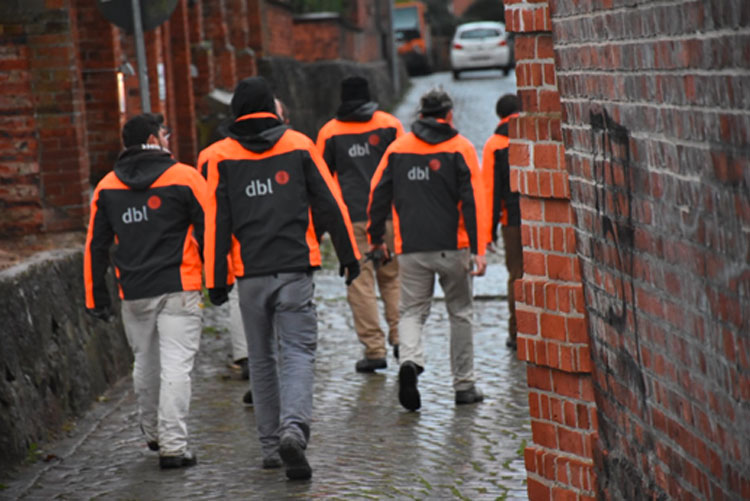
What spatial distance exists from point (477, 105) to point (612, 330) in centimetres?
2853

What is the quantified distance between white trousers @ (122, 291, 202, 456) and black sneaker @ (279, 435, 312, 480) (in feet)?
2.36

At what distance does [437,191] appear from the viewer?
8508 mm

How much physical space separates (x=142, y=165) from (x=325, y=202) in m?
1.09

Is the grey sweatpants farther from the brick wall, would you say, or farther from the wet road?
the brick wall

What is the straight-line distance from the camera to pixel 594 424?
4.57m

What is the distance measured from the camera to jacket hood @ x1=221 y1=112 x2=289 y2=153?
22.8 ft

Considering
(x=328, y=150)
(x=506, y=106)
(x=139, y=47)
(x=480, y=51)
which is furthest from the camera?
(x=480, y=51)

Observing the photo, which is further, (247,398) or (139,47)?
(139,47)

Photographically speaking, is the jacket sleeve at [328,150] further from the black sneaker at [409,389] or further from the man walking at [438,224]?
the black sneaker at [409,389]

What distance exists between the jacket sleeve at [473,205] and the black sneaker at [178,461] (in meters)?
2.20

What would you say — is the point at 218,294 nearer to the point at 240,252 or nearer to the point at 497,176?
the point at 240,252

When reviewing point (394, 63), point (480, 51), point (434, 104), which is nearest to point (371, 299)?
point (434, 104)

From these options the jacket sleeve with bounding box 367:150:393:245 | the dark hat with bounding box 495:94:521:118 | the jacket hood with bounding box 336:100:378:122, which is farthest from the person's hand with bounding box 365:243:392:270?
the dark hat with bounding box 495:94:521:118

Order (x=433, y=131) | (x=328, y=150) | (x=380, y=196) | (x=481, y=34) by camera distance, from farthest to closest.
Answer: (x=481, y=34) < (x=328, y=150) < (x=380, y=196) < (x=433, y=131)
